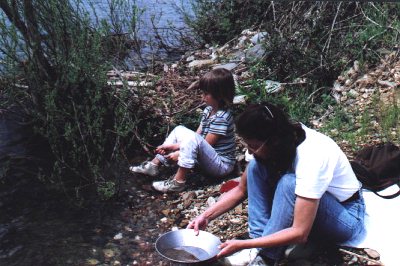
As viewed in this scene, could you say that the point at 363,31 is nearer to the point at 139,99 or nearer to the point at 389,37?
the point at 389,37

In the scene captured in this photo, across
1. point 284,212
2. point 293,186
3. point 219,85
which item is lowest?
point 284,212

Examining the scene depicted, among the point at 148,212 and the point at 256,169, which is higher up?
the point at 256,169

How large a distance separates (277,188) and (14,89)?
2.65 metres

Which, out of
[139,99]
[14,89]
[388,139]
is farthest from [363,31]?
[14,89]

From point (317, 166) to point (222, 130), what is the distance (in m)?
1.51


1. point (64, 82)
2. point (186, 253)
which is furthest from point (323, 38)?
point (186, 253)

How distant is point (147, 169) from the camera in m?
3.97

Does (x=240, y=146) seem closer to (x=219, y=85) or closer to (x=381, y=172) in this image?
(x=219, y=85)

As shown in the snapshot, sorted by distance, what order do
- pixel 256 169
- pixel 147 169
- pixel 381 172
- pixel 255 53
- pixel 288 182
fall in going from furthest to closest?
pixel 255 53, pixel 147 169, pixel 381 172, pixel 256 169, pixel 288 182

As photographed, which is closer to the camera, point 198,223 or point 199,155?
point 198,223

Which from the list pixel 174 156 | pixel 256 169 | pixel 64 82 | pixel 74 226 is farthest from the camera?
pixel 64 82

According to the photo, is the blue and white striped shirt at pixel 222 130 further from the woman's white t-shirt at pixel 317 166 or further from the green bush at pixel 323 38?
the green bush at pixel 323 38

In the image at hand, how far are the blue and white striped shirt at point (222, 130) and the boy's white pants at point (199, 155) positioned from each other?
0.20ft

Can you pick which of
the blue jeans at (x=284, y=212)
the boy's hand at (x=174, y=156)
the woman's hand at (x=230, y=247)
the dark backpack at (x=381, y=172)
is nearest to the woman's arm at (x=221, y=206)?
the blue jeans at (x=284, y=212)
